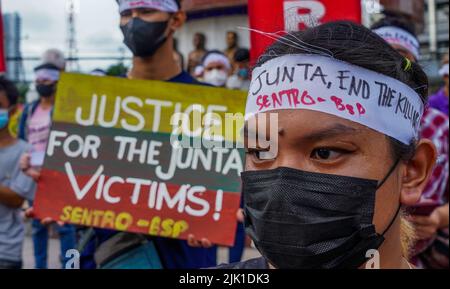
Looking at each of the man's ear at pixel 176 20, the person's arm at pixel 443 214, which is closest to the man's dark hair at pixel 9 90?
the man's ear at pixel 176 20

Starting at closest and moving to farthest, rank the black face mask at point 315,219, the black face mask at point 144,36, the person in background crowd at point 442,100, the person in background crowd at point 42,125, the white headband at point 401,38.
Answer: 1. the black face mask at point 315,219
2. the black face mask at point 144,36
3. the white headband at point 401,38
4. the person in background crowd at point 442,100
5. the person in background crowd at point 42,125

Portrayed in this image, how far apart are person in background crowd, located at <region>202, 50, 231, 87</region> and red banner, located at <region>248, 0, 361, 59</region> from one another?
16.6 ft

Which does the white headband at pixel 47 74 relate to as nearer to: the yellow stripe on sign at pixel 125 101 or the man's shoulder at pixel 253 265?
the yellow stripe on sign at pixel 125 101

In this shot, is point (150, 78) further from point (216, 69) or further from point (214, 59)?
point (214, 59)

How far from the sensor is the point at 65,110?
9.58ft

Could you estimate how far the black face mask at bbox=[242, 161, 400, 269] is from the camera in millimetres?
1478

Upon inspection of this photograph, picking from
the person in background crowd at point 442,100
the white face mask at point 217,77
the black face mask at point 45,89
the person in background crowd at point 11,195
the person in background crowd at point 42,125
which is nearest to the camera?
the person in background crowd at point 11,195

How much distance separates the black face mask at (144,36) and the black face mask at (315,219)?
135 cm

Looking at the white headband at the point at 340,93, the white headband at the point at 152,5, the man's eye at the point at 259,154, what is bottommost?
the man's eye at the point at 259,154

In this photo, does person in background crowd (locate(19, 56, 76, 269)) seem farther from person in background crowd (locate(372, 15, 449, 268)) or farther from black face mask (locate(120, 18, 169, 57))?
person in background crowd (locate(372, 15, 449, 268))

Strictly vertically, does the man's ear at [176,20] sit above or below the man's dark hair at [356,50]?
above

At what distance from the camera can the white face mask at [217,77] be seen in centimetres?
746

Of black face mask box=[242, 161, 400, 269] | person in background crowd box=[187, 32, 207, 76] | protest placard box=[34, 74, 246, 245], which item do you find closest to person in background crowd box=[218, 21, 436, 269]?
black face mask box=[242, 161, 400, 269]
